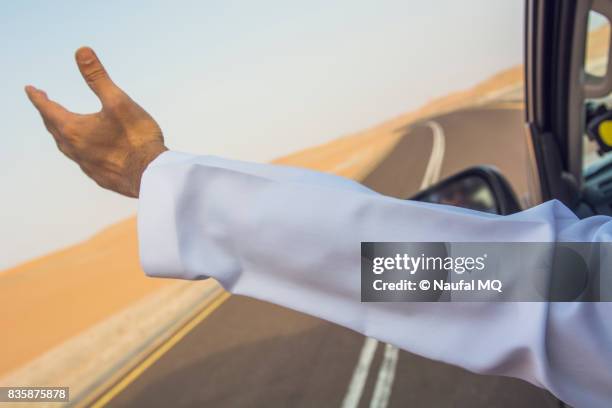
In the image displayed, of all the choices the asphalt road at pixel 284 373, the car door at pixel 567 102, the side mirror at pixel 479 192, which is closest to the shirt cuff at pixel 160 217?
the side mirror at pixel 479 192

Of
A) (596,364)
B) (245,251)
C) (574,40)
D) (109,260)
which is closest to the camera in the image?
(596,364)

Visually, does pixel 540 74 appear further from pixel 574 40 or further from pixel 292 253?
pixel 292 253

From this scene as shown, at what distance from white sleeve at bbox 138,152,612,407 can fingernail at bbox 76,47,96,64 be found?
9.2 inches

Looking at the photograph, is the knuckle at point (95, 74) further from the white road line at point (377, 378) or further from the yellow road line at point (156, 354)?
the yellow road line at point (156, 354)

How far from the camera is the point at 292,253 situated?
101cm

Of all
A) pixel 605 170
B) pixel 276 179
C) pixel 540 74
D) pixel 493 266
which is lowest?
pixel 605 170

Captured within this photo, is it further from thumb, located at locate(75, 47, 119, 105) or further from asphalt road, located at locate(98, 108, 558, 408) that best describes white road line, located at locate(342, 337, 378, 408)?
thumb, located at locate(75, 47, 119, 105)

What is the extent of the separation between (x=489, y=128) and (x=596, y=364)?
1073 inches

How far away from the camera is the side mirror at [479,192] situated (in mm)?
1848

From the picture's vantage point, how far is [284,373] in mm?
4523

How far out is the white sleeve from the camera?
3.10ft

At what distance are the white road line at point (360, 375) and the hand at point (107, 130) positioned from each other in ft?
9.89

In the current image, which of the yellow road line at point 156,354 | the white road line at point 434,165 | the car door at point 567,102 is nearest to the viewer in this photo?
the car door at point 567,102

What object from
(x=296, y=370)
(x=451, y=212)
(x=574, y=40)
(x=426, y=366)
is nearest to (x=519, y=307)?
(x=451, y=212)
